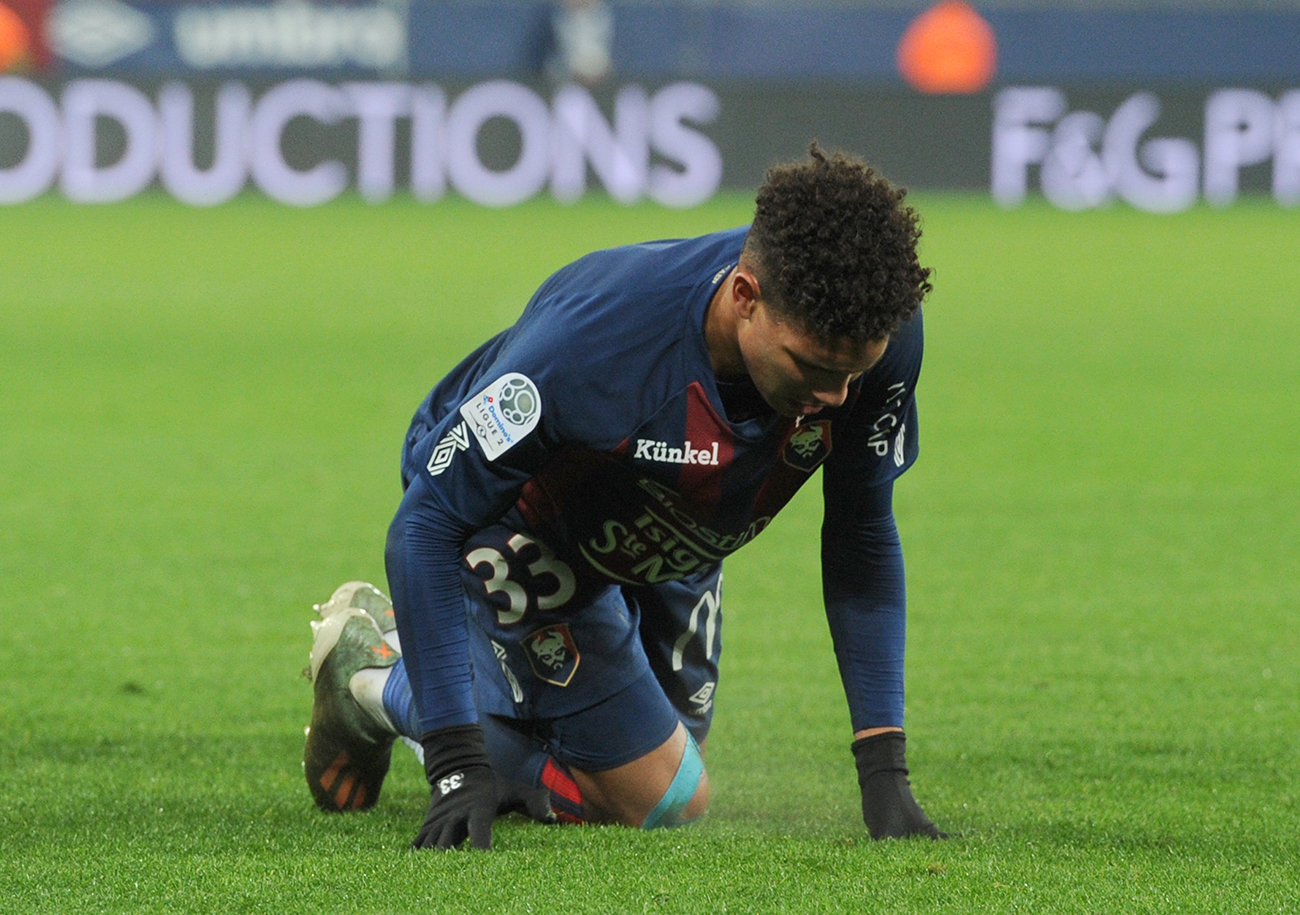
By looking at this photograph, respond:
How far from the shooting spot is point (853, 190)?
3.16 m

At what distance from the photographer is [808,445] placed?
3.64 m

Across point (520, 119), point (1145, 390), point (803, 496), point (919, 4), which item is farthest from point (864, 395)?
point (919, 4)

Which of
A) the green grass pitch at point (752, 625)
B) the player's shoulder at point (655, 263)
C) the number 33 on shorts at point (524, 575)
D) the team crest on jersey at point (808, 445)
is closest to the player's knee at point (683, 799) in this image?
the green grass pitch at point (752, 625)

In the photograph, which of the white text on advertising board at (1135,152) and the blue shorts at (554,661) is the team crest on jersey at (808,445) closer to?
the blue shorts at (554,661)

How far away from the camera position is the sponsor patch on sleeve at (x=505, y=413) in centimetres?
334

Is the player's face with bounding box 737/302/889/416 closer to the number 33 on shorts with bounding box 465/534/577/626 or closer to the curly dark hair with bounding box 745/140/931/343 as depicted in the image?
the curly dark hair with bounding box 745/140/931/343

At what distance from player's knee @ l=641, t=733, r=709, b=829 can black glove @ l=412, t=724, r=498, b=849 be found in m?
0.63

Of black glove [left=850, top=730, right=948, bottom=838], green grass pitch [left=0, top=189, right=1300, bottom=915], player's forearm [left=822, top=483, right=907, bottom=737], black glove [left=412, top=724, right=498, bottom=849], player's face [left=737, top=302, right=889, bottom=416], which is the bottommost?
green grass pitch [left=0, top=189, right=1300, bottom=915]

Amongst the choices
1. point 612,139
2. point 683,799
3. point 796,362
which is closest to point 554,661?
point 683,799

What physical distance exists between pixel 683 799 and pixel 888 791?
0.52 metres

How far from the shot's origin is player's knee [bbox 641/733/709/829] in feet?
13.3

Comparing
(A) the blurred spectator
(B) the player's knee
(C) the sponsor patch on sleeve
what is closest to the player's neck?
(C) the sponsor patch on sleeve

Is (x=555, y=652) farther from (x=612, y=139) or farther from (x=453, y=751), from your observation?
(x=612, y=139)

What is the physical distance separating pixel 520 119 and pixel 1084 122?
643 cm
